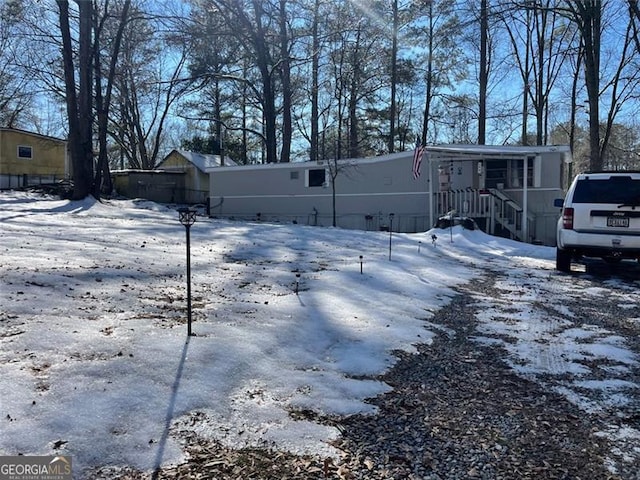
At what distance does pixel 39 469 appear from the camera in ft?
6.80

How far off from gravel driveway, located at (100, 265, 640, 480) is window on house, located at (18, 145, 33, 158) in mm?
27600

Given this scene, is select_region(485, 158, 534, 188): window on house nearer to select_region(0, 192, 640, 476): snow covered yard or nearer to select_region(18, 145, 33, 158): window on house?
A: select_region(0, 192, 640, 476): snow covered yard

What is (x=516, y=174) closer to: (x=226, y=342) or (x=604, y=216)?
(x=604, y=216)

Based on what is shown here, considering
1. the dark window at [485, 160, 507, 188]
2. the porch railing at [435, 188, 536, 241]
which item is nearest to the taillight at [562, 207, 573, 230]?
the porch railing at [435, 188, 536, 241]

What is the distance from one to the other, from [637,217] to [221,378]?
7.20 m

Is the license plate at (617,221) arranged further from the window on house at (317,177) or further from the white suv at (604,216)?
the window on house at (317,177)

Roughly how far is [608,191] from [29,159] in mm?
27860

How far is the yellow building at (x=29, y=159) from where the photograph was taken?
993 inches

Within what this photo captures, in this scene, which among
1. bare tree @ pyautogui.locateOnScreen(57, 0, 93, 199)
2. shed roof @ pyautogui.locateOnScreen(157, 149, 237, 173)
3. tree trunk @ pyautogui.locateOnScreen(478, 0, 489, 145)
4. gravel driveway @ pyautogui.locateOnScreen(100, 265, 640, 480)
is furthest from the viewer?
shed roof @ pyautogui.locateOnScreen(157, 149, 237, 173)

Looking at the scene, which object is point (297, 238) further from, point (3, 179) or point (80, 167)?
point (3, 179)

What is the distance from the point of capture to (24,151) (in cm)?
2636

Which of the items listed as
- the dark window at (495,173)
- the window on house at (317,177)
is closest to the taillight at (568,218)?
the dark window at (495,173)

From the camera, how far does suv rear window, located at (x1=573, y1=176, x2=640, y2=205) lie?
7.68 meters

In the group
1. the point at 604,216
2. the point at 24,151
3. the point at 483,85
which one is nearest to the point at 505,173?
the point at 483,85
